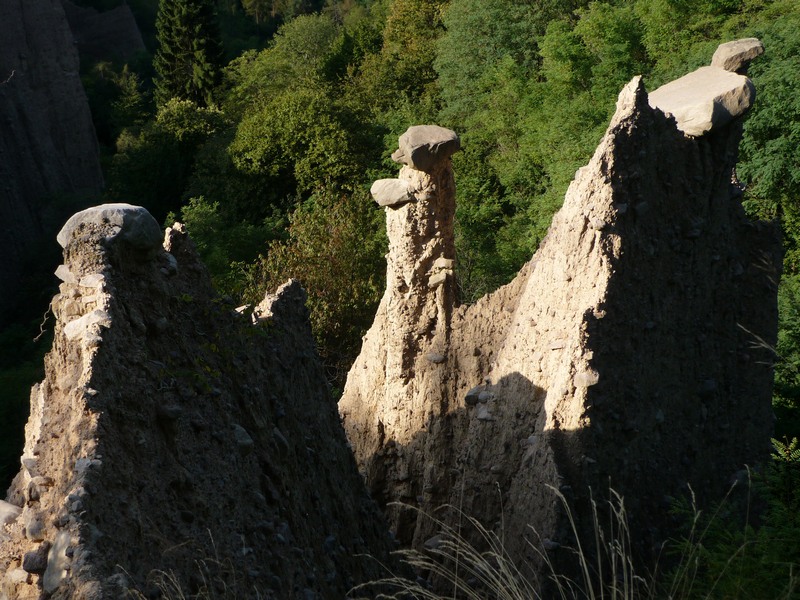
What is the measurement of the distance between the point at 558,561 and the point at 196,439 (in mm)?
3061

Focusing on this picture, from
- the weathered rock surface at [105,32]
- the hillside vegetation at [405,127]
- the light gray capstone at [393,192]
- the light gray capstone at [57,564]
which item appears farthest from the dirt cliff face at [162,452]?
the weathered rock surface at [105,32]

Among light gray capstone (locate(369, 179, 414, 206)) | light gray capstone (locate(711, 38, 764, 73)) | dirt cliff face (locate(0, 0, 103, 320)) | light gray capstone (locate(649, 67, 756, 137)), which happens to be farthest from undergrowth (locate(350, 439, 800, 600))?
dirt cliff face (locate(0, 0, 103, 320))

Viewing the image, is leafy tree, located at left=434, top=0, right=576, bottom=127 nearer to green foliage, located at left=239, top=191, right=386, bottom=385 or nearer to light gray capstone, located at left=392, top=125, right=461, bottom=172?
green foliage, located at left=239, top=191, right=386, bottom=385

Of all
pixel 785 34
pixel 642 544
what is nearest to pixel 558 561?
pixel 642 544

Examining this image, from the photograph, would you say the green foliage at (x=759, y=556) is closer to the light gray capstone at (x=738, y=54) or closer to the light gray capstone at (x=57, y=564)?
the light gray capstone at (x=57, y=564)

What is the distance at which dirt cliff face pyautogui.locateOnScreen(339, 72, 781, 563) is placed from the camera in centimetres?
735

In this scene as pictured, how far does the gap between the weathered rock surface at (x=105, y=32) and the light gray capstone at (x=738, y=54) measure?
4443 centimetres

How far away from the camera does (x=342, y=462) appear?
Result: 701 cm

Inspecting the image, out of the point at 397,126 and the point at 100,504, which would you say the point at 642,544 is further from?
the point at 397,126

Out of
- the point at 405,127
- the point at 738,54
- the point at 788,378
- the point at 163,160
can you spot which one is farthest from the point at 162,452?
the point at 163,160

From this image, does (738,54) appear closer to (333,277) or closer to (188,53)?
(333,277)

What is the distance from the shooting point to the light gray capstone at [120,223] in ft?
16.3

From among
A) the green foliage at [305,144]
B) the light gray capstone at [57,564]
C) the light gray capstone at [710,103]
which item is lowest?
the light gray capstone at [57,564]

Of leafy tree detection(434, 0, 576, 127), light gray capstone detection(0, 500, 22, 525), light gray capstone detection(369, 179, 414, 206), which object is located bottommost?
light gray capstone detection(0, 500, 22, 525)
